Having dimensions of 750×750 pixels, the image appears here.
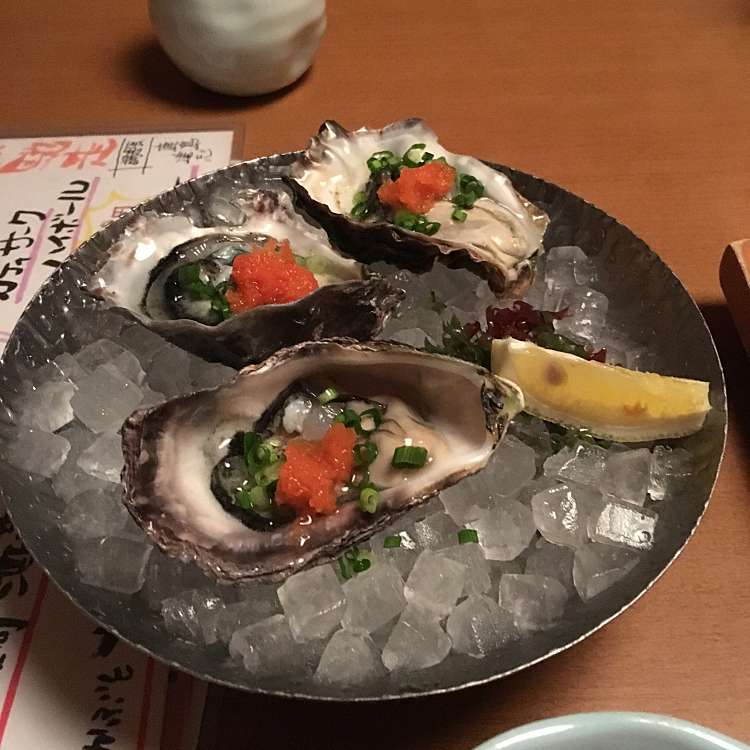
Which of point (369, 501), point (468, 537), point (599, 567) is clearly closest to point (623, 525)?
point (599, 567)

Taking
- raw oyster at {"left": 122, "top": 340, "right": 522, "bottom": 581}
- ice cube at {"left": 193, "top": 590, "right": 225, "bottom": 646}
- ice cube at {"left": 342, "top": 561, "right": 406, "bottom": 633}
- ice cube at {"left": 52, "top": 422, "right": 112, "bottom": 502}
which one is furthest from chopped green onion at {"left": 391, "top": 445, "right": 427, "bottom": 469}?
ice cube at {"left": 52, "top": 422, "right": 112, "bottom": 502}

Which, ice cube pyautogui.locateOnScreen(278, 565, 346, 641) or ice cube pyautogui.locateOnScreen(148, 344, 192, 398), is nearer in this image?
ice cube pyautogui.locateOnScreen(278, 565, 346, 641)

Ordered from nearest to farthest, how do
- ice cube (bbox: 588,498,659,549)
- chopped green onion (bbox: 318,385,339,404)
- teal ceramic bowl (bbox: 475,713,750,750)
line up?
teal ceramic bowl (bbox: 475,713,750,750) → ice cube (bbox: 588,498,659,549) → chopped green onion (bbox: 318,385,339,404)

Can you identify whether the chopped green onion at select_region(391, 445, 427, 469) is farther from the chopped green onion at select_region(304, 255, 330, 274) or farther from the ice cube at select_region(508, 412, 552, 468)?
the chopped green onion at select_region(304, 255, 330, 274)

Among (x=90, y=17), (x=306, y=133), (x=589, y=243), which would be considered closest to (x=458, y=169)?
(x=589, y=243)

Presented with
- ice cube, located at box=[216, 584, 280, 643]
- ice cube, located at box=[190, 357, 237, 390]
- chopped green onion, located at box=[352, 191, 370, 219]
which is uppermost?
chopped green onion, located at box=[352, 191, 370, 219]

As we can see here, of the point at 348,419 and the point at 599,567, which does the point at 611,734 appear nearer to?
the point at 599,567

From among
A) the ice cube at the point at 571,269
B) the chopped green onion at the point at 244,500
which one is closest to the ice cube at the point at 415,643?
the chopped green onion at the point at 244,500

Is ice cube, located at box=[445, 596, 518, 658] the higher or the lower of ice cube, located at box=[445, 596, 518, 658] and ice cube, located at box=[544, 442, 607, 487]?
the lower
